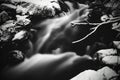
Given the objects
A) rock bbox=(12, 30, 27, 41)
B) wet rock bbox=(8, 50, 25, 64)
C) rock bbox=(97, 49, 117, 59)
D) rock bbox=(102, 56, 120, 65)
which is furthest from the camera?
rock bbox=(12, 30, 27, 41)

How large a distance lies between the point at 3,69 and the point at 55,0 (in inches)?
91.6

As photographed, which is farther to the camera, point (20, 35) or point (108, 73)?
point (20, 35)

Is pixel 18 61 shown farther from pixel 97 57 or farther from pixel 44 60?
pixel 97 57

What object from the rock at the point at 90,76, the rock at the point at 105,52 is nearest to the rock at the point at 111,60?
the rock at the point at 105,52

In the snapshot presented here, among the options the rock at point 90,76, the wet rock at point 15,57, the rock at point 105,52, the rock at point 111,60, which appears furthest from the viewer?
the wet rock at point 15,57

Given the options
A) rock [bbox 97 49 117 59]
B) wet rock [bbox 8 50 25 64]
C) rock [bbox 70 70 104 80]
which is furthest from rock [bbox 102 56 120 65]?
wet rock [bbox 8 50 25 64]

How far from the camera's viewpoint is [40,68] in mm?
4031

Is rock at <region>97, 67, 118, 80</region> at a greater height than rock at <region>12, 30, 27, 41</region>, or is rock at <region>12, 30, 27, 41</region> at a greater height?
rock at <region>12, 30, 27, 41</region>

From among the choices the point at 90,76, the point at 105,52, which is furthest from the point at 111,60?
the point at 90,76

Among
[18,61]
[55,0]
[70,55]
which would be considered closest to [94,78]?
[70,55]

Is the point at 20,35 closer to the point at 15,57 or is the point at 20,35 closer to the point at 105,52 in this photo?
the point at 15,57

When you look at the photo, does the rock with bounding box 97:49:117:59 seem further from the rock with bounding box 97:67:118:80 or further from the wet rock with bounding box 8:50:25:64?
the wet rock with bounding box 8:50:25:64

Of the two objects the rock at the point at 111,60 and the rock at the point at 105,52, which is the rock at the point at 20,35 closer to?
the rock at the point at 105,52

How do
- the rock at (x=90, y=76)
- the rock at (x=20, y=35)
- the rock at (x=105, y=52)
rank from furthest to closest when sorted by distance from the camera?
the rock at (x=20, y=35) < the rock at (x=105, y=52) < the rock at (x=90, y=76)
